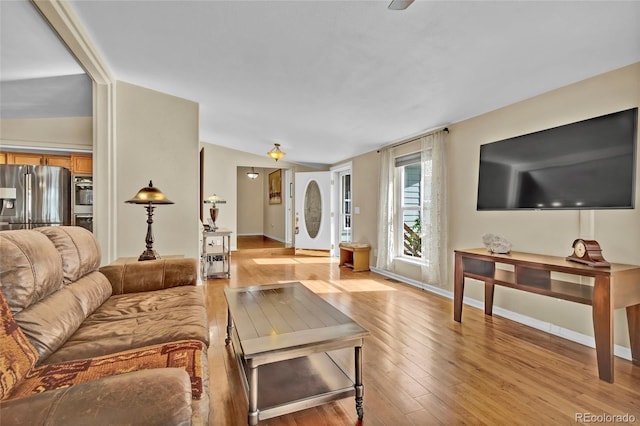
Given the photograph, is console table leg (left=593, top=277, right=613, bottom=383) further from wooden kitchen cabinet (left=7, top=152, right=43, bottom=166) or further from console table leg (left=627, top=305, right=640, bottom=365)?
wooden kitchen cabinet (left=7, top=152, right=43, bottom=166)

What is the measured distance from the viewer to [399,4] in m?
1.71

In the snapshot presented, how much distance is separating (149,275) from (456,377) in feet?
8.03

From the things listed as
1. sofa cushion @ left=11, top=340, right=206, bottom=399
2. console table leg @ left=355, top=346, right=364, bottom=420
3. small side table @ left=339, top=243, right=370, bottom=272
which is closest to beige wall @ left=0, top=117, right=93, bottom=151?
sofa cushion @ left=11, top=340, right=206, bottom=399

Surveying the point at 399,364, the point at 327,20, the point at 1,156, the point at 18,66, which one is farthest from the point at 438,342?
the point at 1,156

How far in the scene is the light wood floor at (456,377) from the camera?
1.63m

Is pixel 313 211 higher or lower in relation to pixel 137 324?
higher

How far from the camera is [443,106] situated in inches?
130

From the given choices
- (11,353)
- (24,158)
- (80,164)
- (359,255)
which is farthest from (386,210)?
(24,158)

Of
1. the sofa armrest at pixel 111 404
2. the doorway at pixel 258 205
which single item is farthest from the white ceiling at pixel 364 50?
the doorway at pixel 258 205

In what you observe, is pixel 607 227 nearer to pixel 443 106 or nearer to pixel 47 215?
pixel 443 106

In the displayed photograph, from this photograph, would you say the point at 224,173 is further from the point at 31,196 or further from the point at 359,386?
the point at 359,386

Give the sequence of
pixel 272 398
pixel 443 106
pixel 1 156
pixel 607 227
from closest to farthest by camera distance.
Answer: pixel 272 398
pixel 607 227
pixel 443 106
pixel 1 156

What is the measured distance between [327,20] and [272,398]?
7.96 feet

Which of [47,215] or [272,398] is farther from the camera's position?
[47,215]
